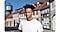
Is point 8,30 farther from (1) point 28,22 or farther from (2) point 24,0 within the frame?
(2) point 24,0

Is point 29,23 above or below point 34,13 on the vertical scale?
below

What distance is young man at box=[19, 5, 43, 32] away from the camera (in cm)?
169

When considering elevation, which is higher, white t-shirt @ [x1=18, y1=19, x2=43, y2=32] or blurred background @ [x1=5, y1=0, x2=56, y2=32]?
blurred background @ [x1=5, y1=0, x2=56, y2=32]

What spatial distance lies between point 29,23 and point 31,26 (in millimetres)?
45

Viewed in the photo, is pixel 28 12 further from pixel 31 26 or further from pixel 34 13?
pixel 31 26

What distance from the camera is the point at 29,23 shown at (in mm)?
1705

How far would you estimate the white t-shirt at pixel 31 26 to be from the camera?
1688 millimetres

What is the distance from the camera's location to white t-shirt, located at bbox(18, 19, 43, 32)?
5.54 feet

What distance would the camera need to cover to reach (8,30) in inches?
65.2

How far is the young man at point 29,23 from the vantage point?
66.6 inches


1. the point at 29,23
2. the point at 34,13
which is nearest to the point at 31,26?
the point at 29,23

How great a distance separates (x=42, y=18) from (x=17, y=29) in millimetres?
347

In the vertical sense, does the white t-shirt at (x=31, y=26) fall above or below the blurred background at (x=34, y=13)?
below

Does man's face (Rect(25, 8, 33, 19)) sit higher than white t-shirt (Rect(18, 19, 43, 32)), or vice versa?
man's face (Rect(25, 8, 33, 19))
